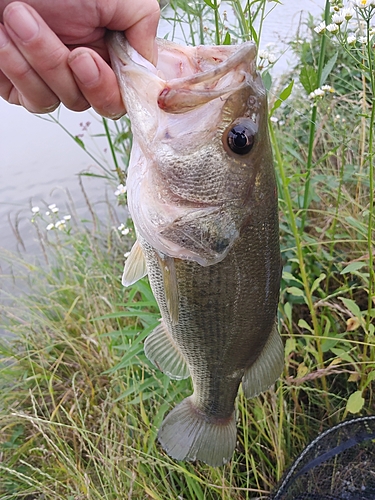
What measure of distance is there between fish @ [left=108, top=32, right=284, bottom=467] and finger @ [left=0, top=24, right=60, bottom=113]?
24 centimetres

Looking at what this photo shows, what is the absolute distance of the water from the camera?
17.4 feet

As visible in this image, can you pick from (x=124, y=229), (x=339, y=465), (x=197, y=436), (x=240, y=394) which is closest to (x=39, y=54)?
(x=197, y=436)

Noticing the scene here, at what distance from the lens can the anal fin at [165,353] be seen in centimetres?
175

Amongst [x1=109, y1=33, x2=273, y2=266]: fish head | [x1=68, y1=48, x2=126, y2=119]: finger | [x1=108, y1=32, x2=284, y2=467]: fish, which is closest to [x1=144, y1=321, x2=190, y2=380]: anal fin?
[x1=108, y1=32, x2=284, y2=467]: fish

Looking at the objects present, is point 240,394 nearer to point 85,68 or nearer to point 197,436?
point 197,436

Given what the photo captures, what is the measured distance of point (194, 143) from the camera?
1336 millimetres

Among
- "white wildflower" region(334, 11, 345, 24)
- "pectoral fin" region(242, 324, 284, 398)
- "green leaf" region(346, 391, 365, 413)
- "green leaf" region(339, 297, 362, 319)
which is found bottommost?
"green leaf" region(346, 391, 365, 413)

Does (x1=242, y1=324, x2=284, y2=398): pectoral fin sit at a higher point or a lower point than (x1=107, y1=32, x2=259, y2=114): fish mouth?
lower

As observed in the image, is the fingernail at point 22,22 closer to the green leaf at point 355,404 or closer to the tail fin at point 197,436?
the tail fin at point 197,436

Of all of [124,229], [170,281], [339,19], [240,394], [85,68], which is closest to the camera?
[85,68]

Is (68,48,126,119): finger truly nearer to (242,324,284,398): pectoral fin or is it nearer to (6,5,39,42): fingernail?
(6,5,39,42): fingernail

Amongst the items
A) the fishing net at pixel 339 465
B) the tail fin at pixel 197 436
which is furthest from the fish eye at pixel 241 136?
the fishing net at pixel 339 465

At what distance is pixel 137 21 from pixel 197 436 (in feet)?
4.93

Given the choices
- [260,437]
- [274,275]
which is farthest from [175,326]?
[260,437]
